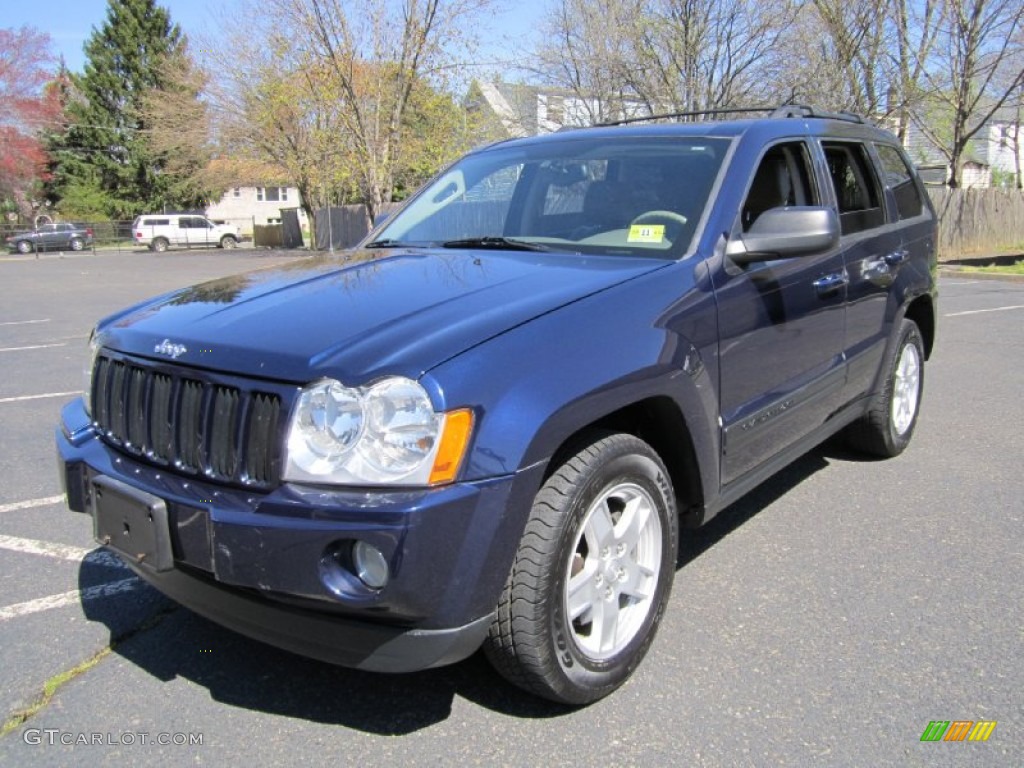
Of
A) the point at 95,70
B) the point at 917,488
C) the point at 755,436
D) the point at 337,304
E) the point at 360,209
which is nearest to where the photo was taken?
the point at 337,304

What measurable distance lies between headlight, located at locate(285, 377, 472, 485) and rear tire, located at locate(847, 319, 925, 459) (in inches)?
131

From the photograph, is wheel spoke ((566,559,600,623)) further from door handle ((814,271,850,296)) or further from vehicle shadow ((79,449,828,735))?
door handle ((814,271,850,296))

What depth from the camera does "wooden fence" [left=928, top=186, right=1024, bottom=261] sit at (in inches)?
957

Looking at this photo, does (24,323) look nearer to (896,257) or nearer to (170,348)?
(170,348)

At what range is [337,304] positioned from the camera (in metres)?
2.69

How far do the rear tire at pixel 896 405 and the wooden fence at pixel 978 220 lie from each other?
2092cm

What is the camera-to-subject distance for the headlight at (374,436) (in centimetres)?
214

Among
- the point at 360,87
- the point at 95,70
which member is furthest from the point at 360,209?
the point at 95,70

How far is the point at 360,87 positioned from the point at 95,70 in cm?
4083

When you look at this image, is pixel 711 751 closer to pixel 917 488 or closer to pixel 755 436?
pixel 755 436

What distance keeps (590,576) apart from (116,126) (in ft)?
187

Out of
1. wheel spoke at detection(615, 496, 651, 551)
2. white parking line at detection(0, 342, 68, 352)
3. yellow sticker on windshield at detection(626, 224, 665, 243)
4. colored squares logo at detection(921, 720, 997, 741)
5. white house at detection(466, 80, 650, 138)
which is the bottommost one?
colored squares logo at detection(921, 720, 997, 741)

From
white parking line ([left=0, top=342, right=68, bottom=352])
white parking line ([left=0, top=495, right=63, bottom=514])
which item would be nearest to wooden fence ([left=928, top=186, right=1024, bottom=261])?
white parking line ([left=0, top=342, right=68, bottom=352])

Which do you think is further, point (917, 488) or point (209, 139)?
point (209, 139)
